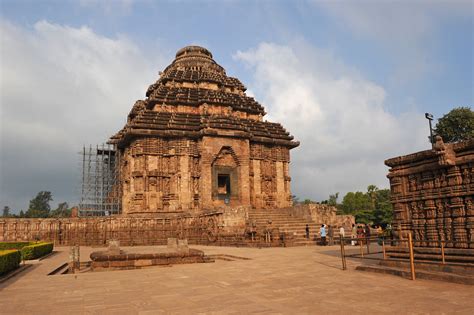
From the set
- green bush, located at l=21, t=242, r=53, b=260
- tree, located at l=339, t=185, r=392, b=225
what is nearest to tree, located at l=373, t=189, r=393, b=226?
tree, located at l=339, t=185, r=392, b=225

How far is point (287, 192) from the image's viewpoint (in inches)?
1417

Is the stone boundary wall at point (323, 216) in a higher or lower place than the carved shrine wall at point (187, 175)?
lower

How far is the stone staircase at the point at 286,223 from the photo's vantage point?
23416mm

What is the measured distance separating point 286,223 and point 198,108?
1539 cm

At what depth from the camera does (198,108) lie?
36031mm

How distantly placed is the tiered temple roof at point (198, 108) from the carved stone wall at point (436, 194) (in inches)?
872

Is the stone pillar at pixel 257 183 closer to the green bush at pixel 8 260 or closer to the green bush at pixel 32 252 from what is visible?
the green bush at pixel 32 252

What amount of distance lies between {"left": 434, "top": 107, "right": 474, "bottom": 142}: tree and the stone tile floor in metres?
40.5

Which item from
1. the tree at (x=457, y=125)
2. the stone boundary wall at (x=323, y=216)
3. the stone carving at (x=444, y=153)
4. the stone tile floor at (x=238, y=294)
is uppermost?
the tree at (x=457, y=125)

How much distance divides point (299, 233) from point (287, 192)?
1154 cm

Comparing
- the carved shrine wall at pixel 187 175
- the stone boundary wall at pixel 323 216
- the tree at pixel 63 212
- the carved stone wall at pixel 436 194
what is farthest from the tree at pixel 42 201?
the carved stone wall at pixel 436 194

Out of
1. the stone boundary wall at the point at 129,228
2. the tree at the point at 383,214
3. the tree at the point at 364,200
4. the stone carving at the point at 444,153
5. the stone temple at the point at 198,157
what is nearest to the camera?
the stone carving at the point at 444,153

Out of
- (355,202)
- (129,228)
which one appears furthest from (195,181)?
(355,202)

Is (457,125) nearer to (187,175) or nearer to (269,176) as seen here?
(269,176)
